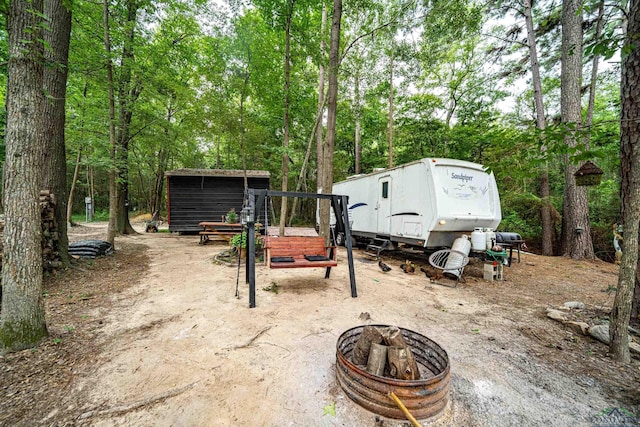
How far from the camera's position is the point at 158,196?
18.6 m

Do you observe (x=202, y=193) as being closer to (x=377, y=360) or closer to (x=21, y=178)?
(x=21, y=178)

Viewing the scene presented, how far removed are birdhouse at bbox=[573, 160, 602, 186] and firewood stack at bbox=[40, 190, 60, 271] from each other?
924 cm

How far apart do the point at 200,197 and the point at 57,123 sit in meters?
7.04

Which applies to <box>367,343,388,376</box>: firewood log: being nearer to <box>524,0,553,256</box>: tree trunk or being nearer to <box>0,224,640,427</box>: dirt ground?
<box>0,224,640,427</box>: dirt ground

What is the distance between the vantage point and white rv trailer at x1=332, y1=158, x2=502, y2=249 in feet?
17.9

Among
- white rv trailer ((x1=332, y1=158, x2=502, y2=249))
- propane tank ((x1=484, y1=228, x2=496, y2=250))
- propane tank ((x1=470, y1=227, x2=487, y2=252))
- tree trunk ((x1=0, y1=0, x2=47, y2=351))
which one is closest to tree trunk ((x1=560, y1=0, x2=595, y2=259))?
white rv trailer ((x1=332, y1=158, x2=502, y2=249))

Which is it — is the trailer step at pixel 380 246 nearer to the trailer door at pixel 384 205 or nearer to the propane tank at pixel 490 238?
the trailer door at pixel 384 205

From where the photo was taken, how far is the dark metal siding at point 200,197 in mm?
11508

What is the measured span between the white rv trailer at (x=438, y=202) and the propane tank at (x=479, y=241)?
281mm

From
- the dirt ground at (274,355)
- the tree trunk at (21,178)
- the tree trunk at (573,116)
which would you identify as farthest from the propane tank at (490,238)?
the tree trunk at (21,178)

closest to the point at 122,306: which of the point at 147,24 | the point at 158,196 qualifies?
the point at 147,24

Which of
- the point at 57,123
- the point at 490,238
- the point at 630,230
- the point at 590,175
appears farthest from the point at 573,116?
the point at 57,123

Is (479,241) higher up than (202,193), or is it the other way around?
(202,193)

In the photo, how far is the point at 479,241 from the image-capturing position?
17.8 feet
